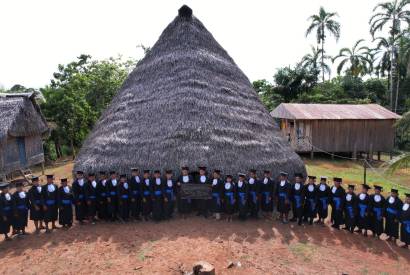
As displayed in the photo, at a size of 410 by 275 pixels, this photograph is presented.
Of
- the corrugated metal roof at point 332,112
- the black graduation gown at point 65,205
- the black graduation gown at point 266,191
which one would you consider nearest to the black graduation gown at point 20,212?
the black graduation gown at point 65,205

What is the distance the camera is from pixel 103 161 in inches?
405

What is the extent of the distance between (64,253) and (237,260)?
12.9 feet

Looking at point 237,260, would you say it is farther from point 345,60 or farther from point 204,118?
point 345,60

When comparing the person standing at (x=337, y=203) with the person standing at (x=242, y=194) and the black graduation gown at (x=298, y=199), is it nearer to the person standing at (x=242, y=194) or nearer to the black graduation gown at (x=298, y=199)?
the black graduation gown at (x=298, y=199)

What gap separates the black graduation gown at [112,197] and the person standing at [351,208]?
21.2 ft

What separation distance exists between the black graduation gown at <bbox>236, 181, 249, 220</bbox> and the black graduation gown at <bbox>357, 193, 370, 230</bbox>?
3.00 m

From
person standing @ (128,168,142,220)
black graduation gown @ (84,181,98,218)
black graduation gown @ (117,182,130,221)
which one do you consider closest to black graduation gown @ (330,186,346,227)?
person standing @ (128,168,142,220)

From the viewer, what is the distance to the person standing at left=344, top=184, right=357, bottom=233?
860cm

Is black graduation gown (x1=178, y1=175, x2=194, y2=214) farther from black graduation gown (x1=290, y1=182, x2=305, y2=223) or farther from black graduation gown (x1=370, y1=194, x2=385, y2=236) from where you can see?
black graduation gown (x1=370, y1=194, x2=385, y2=236)

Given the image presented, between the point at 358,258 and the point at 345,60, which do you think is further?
the point at 345,60

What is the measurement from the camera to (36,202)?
852cm

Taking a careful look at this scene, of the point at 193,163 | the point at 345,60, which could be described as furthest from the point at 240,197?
the point at 345,60

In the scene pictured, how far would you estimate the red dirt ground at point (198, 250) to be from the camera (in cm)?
661

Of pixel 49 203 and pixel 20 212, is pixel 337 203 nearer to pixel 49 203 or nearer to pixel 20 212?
pixel 49 203
